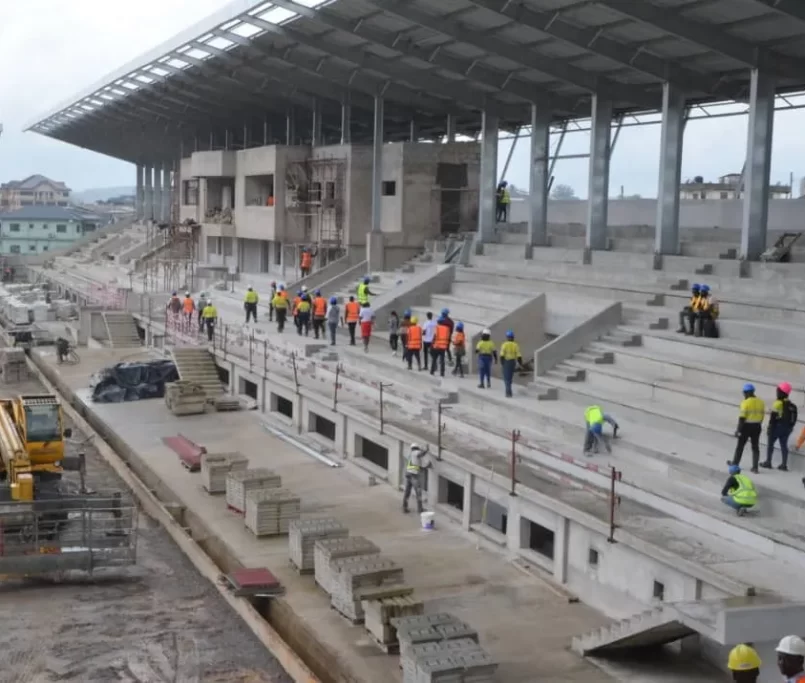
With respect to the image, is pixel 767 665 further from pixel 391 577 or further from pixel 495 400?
pixel 495 400

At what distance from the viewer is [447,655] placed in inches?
451

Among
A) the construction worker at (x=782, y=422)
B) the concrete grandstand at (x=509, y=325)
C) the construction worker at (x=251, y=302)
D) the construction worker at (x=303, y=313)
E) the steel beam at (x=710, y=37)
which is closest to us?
the concrete grandstand at (x=509, y=325)

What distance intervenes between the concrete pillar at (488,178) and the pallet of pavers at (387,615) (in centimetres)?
2318

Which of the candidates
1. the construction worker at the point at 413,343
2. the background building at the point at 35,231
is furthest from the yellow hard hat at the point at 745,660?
the background building at the point at 35,231

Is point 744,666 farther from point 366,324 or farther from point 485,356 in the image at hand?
point 366,324

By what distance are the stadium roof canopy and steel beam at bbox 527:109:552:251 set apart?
50cm

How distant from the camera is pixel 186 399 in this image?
28484mm

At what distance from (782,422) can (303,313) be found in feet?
56.8

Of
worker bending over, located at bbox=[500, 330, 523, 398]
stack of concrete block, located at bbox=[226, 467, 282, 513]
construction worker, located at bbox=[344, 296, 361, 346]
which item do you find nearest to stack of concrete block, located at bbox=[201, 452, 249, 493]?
stack of concrete block, located at bbox=[226, 467, 282, 513]

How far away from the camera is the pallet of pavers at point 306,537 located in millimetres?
15625

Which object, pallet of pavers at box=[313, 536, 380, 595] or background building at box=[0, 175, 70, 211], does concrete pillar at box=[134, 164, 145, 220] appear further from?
background building at box=[0, 175, 70, 211]

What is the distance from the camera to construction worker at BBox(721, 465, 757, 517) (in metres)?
13.7

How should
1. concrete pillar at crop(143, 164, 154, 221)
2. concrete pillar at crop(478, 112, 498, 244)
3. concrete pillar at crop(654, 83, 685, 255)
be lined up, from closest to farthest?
1. concrete pillar at crop(654, 83, 685, 255)
2. concrete pillar at crop(478, 112, 498, 244)
3. concrete pillar at crop(143, 164, 154, 221)

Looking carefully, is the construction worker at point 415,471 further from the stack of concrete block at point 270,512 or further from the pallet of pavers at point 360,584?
the pallet of pavers at point 360,584
